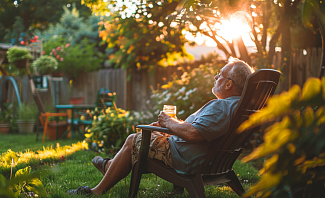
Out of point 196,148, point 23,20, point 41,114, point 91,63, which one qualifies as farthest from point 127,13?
point 23,20

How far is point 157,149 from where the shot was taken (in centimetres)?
216

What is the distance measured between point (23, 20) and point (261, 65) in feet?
65.5

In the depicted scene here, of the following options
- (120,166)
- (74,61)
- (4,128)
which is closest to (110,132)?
(120,166)

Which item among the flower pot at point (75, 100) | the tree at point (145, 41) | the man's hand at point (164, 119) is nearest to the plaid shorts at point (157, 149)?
the man's hand at point (164, 119)

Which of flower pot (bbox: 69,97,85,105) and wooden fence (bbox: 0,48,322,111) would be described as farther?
flower pot (bbox: 69,97,85,105)

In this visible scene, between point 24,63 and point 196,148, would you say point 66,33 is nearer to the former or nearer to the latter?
point 24,63

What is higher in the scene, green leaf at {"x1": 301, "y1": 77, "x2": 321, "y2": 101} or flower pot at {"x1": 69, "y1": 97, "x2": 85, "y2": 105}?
green leaf at {"x1": 301, "y1": 77, "x2": 321, "y2": 101}

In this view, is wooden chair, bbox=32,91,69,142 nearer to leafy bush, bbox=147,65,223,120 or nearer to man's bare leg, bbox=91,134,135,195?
leafy bush, bbox=147,65,223,120

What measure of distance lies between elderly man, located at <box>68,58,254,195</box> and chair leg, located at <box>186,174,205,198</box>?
56 mm

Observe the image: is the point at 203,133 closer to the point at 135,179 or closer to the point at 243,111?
the point at 243,111

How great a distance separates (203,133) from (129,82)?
7061mm

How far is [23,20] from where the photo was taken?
2016 centimetres

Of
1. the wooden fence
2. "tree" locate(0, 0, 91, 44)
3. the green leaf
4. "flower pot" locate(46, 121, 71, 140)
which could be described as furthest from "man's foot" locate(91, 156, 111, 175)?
"tree" locate(0, 0, 91, 44)

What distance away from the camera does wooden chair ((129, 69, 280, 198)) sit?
5.95ft
